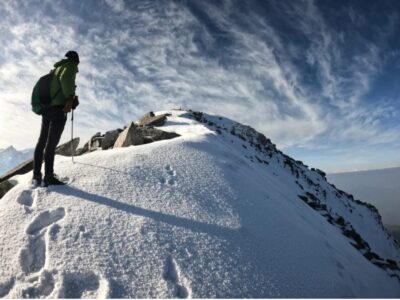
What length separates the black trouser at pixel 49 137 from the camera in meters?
8.12

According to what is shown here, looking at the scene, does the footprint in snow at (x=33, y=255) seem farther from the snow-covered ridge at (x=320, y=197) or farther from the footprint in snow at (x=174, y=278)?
the snow-covered ridge at (x=320, y=197)

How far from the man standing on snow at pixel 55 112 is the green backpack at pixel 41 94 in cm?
9

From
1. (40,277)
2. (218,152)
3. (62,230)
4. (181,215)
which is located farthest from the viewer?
(218,152)

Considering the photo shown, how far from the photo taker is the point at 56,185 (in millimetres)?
8117

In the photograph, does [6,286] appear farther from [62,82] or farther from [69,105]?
[62,82]

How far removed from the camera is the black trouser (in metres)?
8.12

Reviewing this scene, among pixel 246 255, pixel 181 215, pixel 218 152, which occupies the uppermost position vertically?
pixel 218 152

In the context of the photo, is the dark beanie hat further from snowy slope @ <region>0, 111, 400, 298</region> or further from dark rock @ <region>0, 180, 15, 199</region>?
dark rock @ <region>0, 180, 15, 199</region>

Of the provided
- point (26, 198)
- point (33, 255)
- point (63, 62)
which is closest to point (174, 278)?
point (33, 255)

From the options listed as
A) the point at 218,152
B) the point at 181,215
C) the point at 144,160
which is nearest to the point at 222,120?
the point at 218,152

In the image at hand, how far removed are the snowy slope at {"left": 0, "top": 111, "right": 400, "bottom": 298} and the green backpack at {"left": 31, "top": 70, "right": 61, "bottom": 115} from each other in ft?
6.80

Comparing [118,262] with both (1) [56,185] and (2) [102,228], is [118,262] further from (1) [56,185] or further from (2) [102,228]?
(1) [56,185]

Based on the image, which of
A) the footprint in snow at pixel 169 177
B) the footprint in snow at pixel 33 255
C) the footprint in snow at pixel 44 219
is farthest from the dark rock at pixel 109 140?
the footprint in snow at pixel 33 255

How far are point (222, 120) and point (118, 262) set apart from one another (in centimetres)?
3823
